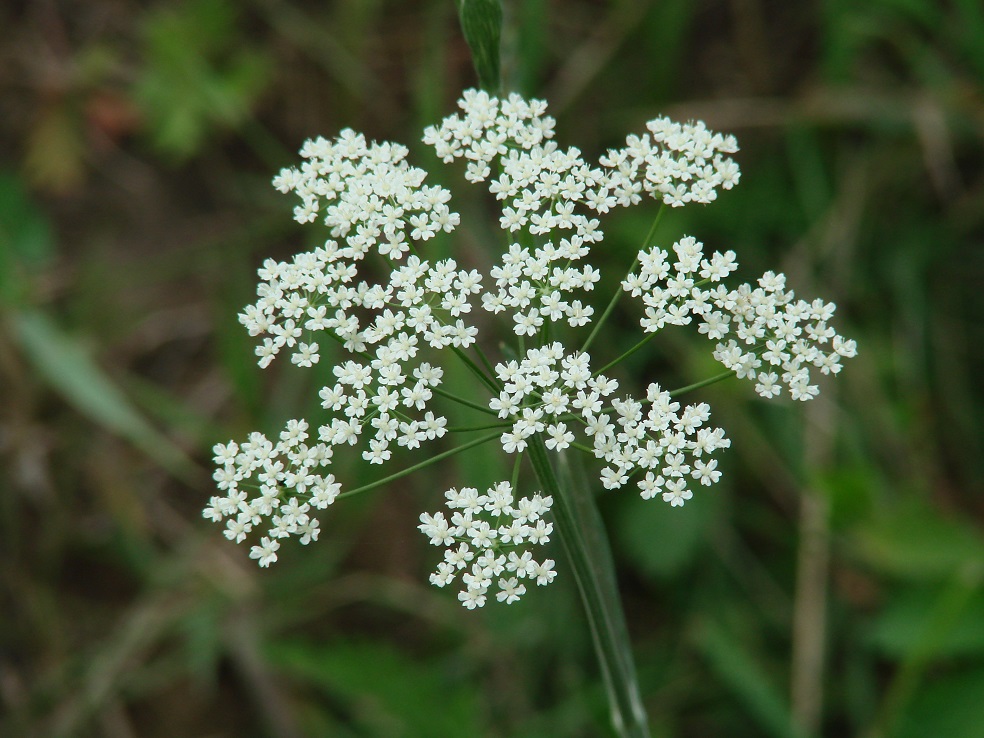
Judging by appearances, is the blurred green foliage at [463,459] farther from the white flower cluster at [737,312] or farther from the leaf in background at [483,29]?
the white flower cluster at [737,312]

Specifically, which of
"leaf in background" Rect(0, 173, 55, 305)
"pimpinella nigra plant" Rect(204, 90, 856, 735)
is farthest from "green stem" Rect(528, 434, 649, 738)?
"leaf in background" Rect(0, 173, 55, 305)

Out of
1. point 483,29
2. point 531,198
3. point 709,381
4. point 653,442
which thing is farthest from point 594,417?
point 483,29

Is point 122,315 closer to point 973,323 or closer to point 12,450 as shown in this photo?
point 12,450

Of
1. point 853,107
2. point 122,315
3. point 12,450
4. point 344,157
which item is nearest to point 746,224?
point 853,107

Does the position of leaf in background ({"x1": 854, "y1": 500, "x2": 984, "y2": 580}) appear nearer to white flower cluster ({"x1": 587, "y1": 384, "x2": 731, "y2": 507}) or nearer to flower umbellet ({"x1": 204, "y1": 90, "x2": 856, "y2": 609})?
flower umbellet ({"x1": 204, "y1": 90, "x2": 856, "y2": 609})

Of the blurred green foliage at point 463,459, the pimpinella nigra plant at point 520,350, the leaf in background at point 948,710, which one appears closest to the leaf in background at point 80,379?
the blurred green foliage at point 463,459

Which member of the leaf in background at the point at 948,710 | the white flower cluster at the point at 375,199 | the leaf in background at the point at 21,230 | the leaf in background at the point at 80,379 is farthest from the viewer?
the leaf in background at the point at 21,230

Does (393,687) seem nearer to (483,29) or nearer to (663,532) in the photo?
(663,532)
